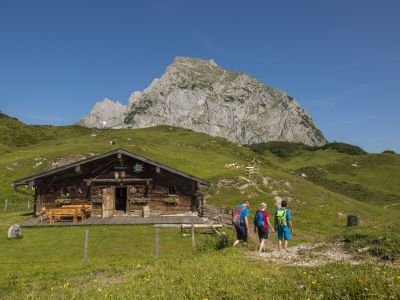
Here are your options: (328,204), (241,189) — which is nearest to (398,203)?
(328,204)

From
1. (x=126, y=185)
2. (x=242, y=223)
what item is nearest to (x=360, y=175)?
(x=126, y=185)

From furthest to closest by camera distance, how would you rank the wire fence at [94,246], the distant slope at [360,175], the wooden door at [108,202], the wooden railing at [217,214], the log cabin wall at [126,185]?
the distant slope at [360,175] → the log cabin wall at [126,185] → the wooden door at [108,202] → the wooden railing at [217,214] → the wire fence at [94,246]

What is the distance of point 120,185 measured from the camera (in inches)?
1373

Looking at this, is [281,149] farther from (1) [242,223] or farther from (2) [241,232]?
(1) [242,223]

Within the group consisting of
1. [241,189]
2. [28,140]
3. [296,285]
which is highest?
[28,140]

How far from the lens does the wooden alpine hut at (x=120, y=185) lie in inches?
1353

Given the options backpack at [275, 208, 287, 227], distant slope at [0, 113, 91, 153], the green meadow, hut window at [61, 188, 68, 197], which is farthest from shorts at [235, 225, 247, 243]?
distant slope at [0, 113, 91, 153]

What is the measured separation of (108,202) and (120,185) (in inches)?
74.2

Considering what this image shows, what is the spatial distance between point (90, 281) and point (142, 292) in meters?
4.59

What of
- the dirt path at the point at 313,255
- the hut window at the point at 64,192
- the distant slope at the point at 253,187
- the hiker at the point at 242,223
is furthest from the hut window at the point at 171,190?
the dirt path at the point at 313,255

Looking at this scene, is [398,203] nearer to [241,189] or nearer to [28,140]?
[241,189]

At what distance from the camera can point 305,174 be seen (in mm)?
82188

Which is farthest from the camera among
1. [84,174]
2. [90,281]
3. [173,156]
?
[173,156]

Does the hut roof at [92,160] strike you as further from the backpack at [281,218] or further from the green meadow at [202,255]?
the backpack at [281,218]
